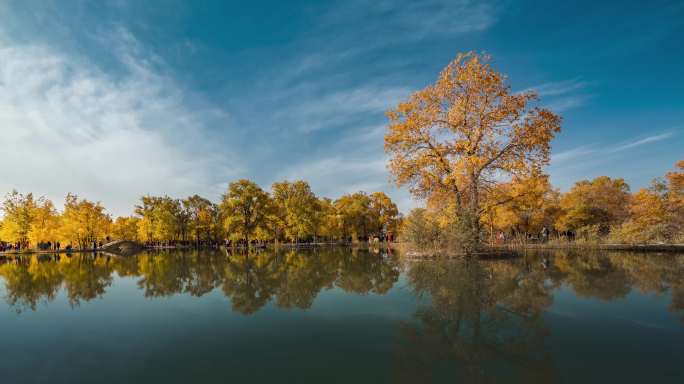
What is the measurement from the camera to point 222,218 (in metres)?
56.0

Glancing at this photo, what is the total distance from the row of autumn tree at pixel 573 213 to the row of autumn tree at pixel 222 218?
94.3 feet

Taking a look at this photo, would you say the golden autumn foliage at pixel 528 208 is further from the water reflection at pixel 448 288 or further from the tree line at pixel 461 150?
the water reflection at pixel 448 288

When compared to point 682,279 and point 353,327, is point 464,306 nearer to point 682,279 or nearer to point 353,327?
point 353,327

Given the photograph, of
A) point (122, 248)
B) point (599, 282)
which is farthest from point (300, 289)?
point (122, 248)

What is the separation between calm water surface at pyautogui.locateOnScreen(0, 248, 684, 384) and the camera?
3.59 meters

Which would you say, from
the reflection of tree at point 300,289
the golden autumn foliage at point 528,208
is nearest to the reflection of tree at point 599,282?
the reflection of tree at point 300,289

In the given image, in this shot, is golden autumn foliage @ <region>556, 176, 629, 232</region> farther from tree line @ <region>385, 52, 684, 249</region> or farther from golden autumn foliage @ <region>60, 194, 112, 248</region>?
golden autumn foliage @ <region>60, 194, 112, 248</region>

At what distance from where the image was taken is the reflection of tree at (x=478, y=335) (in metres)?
3.48

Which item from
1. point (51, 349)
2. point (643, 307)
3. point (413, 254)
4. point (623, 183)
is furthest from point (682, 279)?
point (623, 183)

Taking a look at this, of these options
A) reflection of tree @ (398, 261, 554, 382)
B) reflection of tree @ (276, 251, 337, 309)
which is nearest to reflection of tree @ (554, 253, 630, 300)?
reflection of tree @ (398, 261, 554, 382)

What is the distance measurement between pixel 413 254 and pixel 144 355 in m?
15.0

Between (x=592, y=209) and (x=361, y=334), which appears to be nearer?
(x=361, y=334)

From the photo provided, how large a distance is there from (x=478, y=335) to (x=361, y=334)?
1.74m

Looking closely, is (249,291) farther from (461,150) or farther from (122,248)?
(122,248)
